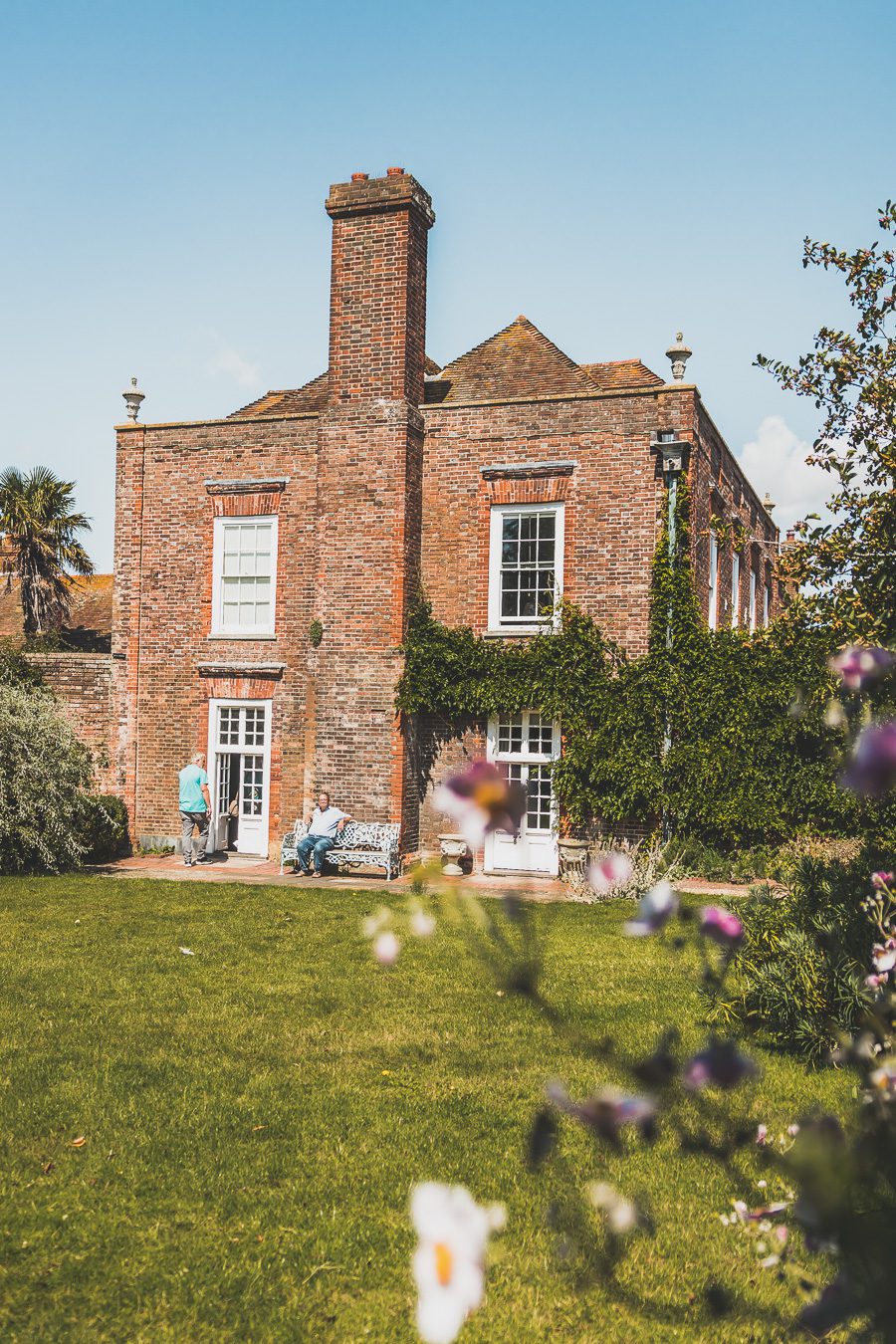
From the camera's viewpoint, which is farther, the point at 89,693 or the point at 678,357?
the point at 89,693

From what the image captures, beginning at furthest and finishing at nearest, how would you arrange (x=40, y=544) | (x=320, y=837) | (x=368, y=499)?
(x=40, y=544) → (x=368, y=499) → (x=320, y=837)

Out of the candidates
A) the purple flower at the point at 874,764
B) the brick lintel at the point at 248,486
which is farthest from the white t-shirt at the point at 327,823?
the purple flower at the point at 874,764

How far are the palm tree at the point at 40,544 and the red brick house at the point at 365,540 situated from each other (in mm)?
9440

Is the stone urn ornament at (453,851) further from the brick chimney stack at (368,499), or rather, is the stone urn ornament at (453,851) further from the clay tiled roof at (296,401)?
the clay tiled roof at (296,401)

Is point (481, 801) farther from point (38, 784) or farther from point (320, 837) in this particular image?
point (320, 837)

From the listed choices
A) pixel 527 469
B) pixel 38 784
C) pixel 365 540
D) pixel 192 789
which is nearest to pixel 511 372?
pixel 527 469

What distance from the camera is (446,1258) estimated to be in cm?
143

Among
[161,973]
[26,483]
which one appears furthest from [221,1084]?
[26,483]

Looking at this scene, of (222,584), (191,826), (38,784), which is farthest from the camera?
(222,584)

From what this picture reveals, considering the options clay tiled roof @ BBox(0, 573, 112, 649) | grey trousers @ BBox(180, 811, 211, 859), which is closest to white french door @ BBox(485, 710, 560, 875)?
grey trousers @ BBox(180, 811, 211, 859)

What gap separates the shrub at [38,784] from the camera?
1658 centimetres

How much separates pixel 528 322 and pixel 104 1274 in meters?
19.8

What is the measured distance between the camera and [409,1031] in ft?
27.3

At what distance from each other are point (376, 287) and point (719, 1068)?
1892 cm
